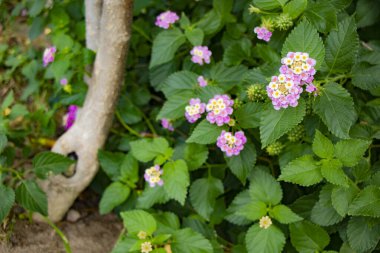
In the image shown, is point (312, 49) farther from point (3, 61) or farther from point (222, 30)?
point (3, 61)

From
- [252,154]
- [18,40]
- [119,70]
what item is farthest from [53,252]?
[18,40]

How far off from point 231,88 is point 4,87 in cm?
158

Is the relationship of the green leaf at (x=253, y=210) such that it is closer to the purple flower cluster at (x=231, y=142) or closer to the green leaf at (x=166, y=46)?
the purple flower cluster at (x=231, y=142)

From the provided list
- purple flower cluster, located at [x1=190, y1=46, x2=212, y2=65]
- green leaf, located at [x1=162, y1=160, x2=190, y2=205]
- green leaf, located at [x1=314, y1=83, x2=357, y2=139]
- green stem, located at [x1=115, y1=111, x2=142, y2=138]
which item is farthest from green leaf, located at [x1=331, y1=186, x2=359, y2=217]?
green stem, located at [x1=115, y1=111, x2=142, y2=138]

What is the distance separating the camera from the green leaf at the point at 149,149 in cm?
213

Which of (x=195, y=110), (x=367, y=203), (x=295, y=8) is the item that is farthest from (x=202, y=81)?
(x=367, y=203)

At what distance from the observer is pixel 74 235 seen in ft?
7.66

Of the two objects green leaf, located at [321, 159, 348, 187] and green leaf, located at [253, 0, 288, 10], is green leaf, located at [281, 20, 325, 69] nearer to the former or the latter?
green leaf, located at [253, 0, 288, 10]

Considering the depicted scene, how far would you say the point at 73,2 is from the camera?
2.68 m

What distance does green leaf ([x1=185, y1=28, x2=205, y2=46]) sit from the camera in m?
2.22

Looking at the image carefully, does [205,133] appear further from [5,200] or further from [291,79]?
[5,200]

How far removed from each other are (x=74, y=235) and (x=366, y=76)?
1.57 metres

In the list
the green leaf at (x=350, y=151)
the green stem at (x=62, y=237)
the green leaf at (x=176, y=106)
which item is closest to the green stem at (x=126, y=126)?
the green leaf at (x=176, y=106)

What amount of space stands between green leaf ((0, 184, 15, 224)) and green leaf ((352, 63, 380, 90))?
1462mm
